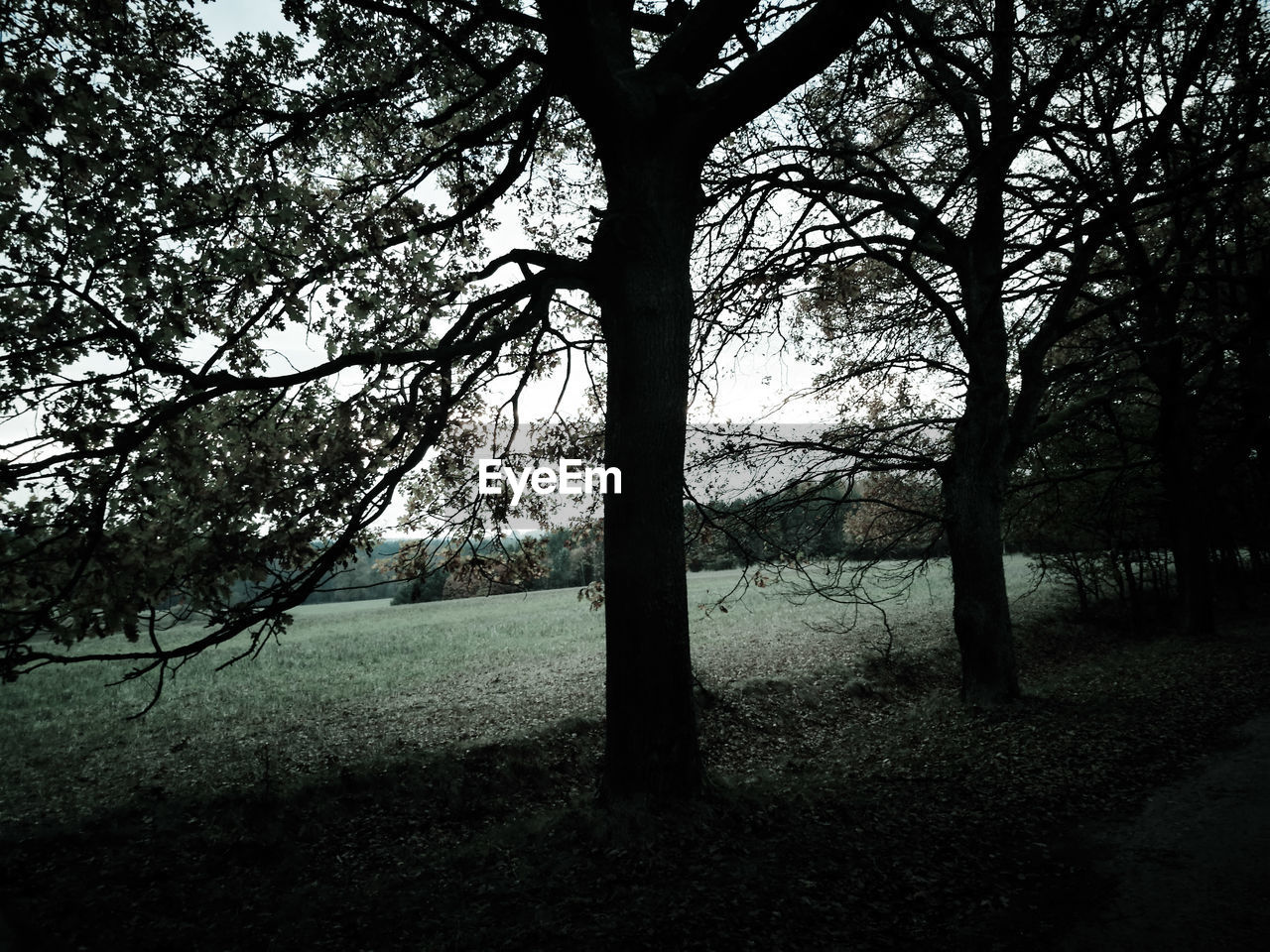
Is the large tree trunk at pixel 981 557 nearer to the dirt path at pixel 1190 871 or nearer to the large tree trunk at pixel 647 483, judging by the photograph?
the dirt path at pixel 1190 871

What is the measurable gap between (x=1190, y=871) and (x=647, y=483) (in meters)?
5.02

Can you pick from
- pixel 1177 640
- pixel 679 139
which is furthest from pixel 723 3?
pixel 1177 640

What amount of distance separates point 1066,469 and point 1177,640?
5080mm

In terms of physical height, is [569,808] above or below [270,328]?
below

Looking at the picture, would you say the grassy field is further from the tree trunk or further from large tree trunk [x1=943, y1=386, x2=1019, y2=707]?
the tree trunk

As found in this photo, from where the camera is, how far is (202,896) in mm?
5930

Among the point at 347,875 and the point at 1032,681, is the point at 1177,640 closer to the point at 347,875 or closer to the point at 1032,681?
the point at 1032,681

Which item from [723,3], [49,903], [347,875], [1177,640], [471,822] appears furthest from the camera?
[1177,640]
